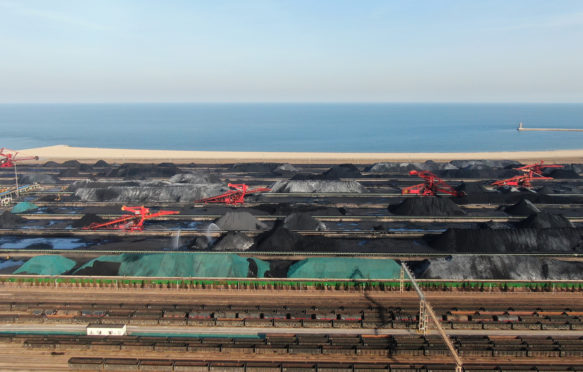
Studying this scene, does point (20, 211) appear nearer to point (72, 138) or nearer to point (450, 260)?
point (450, 260)

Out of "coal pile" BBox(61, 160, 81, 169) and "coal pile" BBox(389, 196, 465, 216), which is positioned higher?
"coal pile" BBox(61, 160, 81, 169)

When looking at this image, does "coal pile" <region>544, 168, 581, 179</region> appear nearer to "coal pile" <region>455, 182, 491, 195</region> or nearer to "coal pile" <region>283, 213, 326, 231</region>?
"coal pile" <region>455, 182, 491, 195</region>

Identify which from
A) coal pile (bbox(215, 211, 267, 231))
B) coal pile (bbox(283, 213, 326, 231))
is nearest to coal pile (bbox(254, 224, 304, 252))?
coal pile (bbox(283, 213, 326, 231))

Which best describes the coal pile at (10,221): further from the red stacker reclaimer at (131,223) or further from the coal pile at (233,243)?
the coal pile at (233,243)

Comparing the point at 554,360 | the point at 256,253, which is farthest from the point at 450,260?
the point at 256,253

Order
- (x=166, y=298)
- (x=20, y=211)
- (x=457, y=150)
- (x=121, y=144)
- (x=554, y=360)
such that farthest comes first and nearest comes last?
(x=121, y=144), (x=457, y=150), (x=20, y=211), (x=166, y=298), (x=554, y=360)

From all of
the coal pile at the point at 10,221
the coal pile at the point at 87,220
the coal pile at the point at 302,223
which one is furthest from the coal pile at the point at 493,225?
the coal pile at the point at 10,221

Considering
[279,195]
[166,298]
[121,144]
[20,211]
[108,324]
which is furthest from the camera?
[121,144]

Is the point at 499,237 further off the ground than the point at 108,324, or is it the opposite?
the point at 499,237
